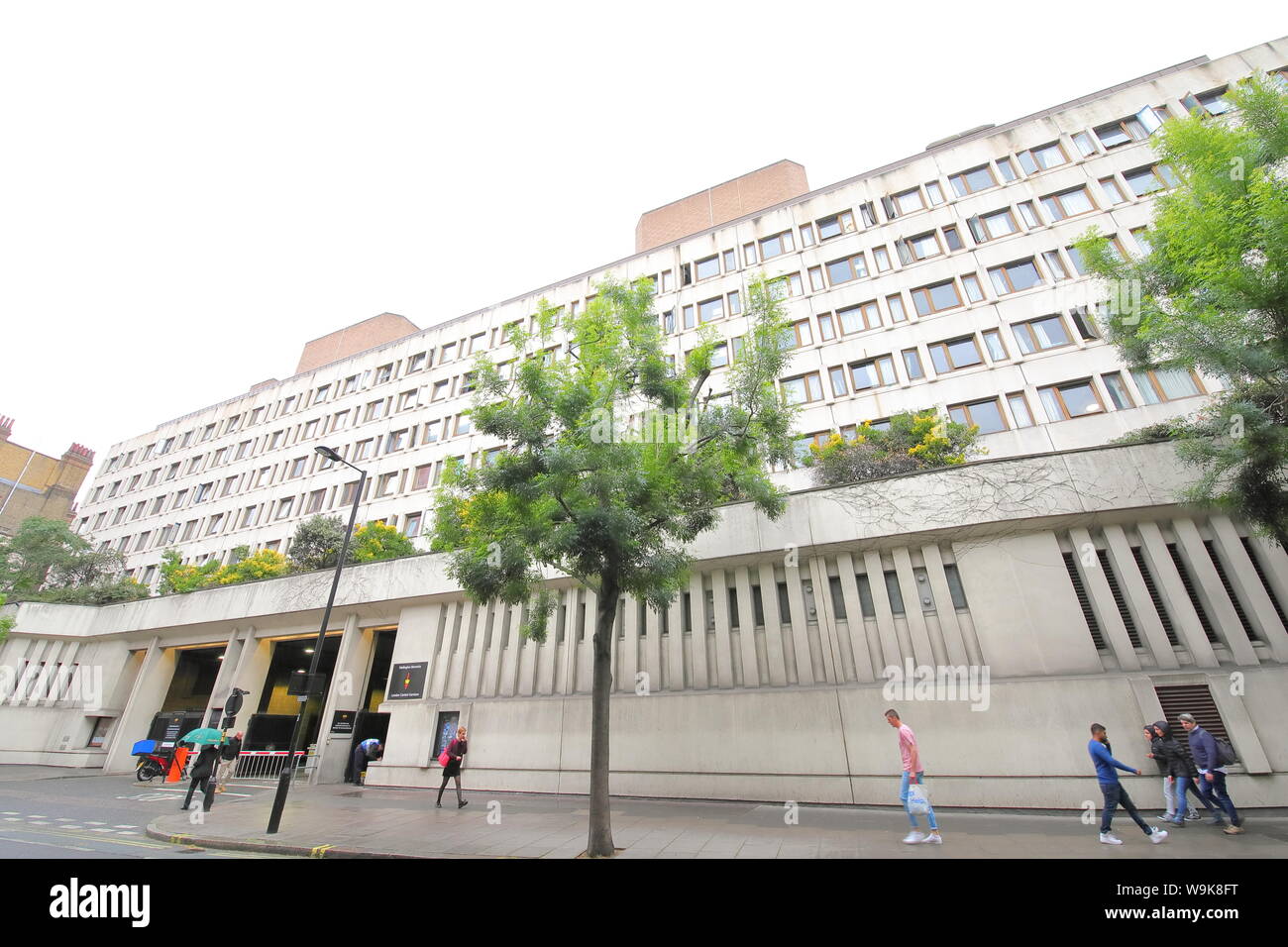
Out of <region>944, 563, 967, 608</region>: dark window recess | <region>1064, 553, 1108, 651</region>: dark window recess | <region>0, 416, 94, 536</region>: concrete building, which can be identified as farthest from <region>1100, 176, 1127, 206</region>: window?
<region>0, 416, 94, 536</region>: concrete building

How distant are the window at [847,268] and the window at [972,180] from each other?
5430mm

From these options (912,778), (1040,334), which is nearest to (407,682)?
(912,778)

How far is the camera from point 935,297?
23.5 metres

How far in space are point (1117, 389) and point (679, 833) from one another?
21.7 meters

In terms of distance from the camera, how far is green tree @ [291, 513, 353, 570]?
83.8 feet

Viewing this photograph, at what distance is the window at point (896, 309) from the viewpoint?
2367cm

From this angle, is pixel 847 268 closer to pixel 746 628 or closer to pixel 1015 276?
pixel 1015 276

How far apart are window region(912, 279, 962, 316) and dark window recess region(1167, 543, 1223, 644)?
13707mm

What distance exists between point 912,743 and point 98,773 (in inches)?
1362

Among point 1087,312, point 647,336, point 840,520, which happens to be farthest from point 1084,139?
point 647,336

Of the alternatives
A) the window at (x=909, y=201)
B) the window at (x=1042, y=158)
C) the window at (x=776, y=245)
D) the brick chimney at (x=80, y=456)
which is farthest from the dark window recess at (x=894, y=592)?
the brick chimney at (x=80, y=456)
